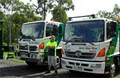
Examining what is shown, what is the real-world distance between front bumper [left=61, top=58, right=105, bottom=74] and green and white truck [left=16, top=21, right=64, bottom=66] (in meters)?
1.75

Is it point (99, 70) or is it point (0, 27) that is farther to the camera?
point (0, 27)

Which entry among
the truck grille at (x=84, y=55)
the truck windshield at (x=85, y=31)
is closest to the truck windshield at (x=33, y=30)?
the truck windshield at (x=85, y=31)

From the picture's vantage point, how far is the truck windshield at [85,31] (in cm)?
720

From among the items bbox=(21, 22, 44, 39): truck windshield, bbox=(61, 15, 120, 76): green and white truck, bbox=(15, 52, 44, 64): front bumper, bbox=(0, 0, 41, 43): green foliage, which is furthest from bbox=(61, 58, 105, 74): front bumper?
bbox=(0, 0, 41, 43): green foliage

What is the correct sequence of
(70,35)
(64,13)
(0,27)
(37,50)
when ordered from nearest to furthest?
(70,35) → (37,50) → (0,27) → (64,13)

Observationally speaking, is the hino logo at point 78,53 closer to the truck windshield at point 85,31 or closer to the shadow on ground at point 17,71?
the truck windshield at point 85,31

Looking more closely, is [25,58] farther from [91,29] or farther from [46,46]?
[91,29]

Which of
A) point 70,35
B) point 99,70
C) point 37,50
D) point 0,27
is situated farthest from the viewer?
point 0,27

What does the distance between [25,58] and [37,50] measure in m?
0.90

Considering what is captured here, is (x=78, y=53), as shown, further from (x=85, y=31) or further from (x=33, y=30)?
(x=33, y=30)

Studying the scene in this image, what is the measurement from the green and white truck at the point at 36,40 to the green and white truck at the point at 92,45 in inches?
55.7

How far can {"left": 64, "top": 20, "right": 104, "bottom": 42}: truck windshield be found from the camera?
→ 7.20 metres

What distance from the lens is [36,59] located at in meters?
8.98

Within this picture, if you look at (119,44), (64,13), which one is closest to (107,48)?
(119,44)
